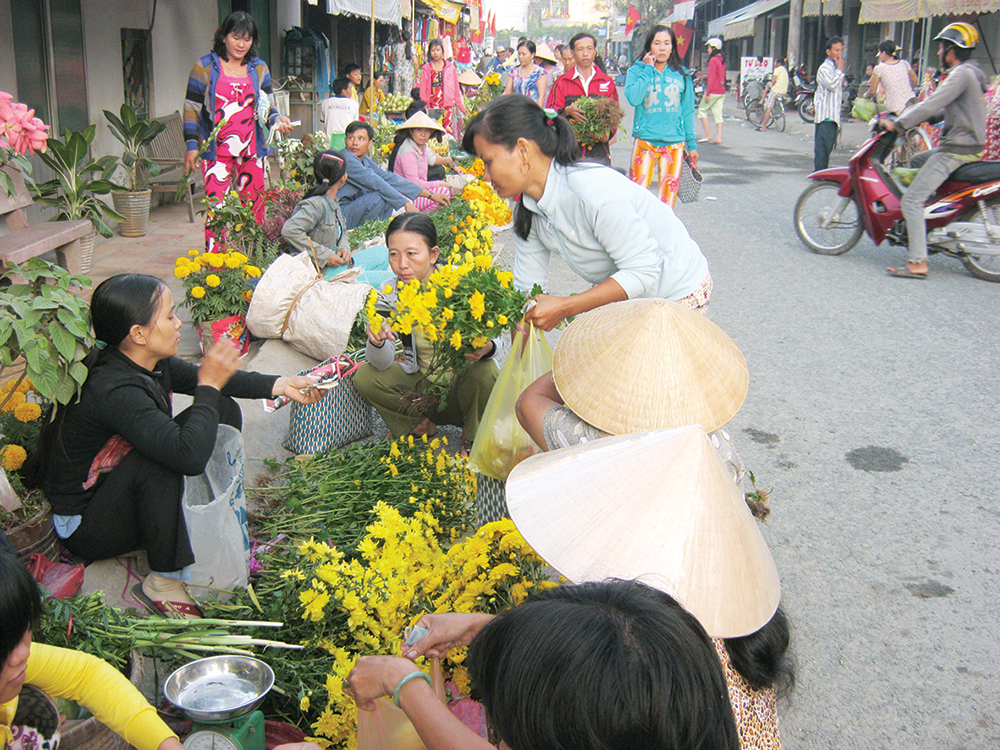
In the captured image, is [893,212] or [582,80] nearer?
[893,212]

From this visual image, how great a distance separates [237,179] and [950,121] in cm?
528

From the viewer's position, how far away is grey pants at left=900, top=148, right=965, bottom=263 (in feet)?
21.9

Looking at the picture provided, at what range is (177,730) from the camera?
2.18 m

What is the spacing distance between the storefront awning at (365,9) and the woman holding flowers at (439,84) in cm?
114

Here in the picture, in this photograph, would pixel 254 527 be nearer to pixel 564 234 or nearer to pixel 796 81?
pixel 564 234

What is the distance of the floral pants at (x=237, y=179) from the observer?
19.1 ft

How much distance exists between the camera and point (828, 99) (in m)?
10.7

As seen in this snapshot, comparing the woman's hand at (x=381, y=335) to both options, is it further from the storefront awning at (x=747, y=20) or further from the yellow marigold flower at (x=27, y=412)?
the storefront awning at (x=747, y=20)

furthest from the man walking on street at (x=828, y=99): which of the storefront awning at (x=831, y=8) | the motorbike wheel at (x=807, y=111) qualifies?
the storefront awning at (x=831, y=8)

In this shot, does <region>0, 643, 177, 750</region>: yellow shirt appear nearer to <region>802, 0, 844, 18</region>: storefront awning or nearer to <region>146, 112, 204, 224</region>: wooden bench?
<region>146, 112, 204, 224</region>: wooden bench

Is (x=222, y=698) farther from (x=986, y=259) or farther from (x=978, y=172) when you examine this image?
(x=986, y=259)

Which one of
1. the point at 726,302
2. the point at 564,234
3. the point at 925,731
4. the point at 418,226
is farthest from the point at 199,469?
the point at 726,302

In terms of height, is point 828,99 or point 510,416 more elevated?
point 828,99

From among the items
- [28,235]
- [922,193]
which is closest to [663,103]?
[922,193]
